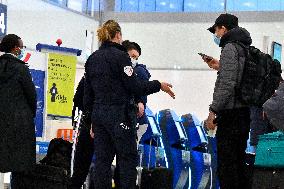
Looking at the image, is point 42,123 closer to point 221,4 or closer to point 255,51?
point 255,51

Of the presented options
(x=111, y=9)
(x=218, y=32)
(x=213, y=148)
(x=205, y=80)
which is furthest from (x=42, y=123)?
(x=111, y=9)

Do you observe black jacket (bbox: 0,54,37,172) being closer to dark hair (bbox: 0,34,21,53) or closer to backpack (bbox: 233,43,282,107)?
dark hair (bbox: 0,34,21,53)

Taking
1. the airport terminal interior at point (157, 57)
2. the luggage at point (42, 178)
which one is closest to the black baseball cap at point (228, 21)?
the airport terminal interior at point (157, 57)

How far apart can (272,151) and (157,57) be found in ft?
21.2

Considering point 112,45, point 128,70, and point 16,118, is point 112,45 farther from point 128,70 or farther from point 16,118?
point 16,118

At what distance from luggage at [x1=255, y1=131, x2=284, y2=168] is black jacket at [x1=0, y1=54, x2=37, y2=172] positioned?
2.21 m

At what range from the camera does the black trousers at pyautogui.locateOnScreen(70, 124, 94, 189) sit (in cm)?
607

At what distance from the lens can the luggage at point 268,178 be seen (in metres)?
4.89

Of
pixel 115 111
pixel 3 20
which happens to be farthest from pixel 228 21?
pixel 3 20

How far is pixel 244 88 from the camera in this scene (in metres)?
5.20

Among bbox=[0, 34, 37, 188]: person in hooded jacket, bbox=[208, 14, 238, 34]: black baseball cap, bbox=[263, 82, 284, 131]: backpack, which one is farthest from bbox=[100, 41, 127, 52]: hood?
bbox=[263, 82, 284, 131]: backpack

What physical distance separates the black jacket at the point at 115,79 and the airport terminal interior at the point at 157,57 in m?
1.03

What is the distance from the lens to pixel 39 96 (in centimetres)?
784

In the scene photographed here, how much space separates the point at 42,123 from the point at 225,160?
122 inches
